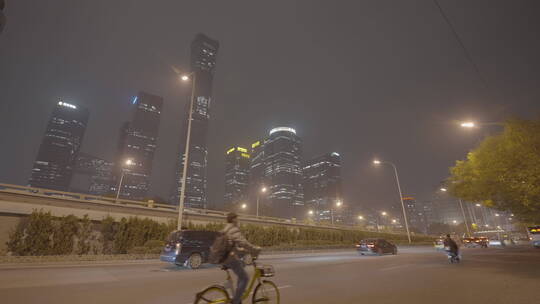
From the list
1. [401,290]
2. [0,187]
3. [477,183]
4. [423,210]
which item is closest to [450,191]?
[477,183]

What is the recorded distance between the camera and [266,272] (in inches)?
197

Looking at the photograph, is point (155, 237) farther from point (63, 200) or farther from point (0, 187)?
point (0, 187)

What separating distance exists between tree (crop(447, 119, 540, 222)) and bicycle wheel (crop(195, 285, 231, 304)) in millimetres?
19443

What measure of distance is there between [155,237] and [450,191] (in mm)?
26800

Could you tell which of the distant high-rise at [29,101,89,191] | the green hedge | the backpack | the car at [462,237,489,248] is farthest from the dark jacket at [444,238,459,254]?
the distant high-rise at [29,101,89,191]

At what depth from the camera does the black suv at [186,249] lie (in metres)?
13.3

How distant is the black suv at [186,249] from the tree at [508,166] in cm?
1903

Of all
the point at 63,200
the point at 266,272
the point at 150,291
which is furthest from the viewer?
the point at 63,200

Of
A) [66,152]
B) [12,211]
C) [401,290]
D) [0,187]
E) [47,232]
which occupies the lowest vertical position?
[401,290]

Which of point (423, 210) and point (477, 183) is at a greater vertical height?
point (423, 210)

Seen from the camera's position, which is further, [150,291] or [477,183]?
[477,183]

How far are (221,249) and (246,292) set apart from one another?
3.28ft

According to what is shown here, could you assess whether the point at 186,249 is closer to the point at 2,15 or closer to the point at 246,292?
the point at 246,292

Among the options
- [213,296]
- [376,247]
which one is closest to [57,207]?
Result: [213,296]
